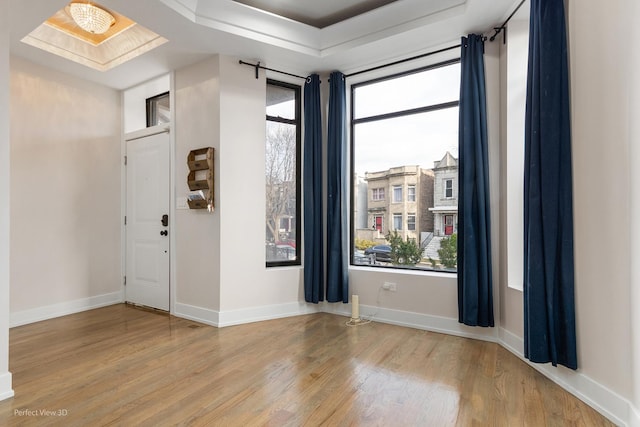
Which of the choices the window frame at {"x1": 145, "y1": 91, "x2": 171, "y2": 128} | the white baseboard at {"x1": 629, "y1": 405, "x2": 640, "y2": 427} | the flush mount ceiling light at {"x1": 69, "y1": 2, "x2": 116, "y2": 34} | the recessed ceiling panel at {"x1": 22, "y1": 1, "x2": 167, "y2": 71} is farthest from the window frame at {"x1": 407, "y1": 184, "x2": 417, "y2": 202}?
the flush mount ceiling light at {"x1": 69, "y1": 2, "x2": 116, "y2": 34}

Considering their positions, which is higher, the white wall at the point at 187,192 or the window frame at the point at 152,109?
the window frame at the point at 152,109

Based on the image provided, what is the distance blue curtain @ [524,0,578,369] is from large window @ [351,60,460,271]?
3.81ft

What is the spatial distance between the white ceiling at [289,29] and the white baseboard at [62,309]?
8.78 feet

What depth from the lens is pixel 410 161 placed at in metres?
3.76

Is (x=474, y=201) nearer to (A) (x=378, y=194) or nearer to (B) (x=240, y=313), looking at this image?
(A) (x=378, y=194)

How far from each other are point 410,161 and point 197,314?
2822 mm

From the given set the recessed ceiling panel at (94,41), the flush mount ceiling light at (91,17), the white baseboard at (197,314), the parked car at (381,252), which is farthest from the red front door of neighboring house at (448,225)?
the flush mount ceiling light at (91,17)

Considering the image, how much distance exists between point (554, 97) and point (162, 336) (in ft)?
12.1

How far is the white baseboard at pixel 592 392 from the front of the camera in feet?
6.24

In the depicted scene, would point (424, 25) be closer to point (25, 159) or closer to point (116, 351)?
point (116, 351)

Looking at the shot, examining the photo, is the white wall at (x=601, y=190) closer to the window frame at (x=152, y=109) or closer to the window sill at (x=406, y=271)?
the window sill at (x=406, y=271)

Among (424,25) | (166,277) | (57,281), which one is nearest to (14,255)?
(57,281)

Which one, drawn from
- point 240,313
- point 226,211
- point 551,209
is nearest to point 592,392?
point 551,209

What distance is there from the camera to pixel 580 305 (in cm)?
219
